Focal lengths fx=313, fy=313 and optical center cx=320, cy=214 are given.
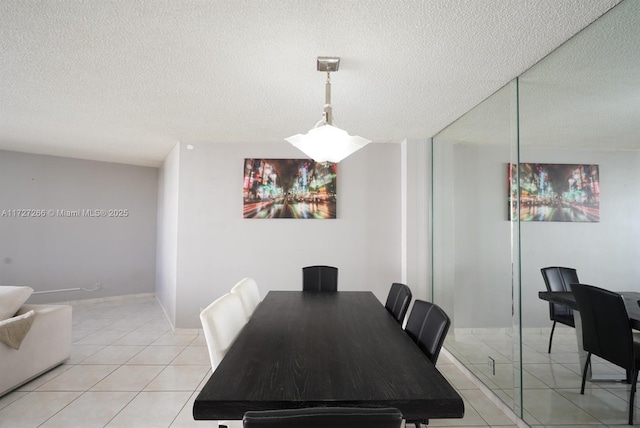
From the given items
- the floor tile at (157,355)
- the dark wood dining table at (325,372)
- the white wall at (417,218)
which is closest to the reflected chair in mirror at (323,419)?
the dark wood dining table at (325,372)

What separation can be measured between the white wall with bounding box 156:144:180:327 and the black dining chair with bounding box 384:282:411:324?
9.61 feet

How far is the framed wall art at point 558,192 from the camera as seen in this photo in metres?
1.79

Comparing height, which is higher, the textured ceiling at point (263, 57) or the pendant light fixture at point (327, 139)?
the textured ceiling at point (263, 57)

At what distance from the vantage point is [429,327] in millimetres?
1773

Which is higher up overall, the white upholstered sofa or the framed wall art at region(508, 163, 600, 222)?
the framed wall art at region(508, 163, 600, 222)

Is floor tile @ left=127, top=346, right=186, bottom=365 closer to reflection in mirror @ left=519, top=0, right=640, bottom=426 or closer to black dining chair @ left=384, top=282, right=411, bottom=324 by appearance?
black dining chair @ left=384, top=282, right=411, bottom=324

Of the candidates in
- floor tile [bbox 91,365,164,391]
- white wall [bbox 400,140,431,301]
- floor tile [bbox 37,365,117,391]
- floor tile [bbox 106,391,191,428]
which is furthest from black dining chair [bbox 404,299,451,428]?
floor tile [bbox 37,365,117,391]

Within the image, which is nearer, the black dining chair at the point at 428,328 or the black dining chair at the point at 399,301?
the black dining chair at the point at 428,328

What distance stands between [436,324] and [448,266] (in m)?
2.00

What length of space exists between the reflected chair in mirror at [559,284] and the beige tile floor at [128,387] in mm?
936

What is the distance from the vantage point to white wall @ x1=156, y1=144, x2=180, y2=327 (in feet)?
13.9

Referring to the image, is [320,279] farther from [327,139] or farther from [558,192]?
[558,192]

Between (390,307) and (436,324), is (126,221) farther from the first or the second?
(436,324)

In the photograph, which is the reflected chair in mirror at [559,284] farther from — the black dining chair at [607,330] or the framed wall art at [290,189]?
the framed wall art at [290,189]
